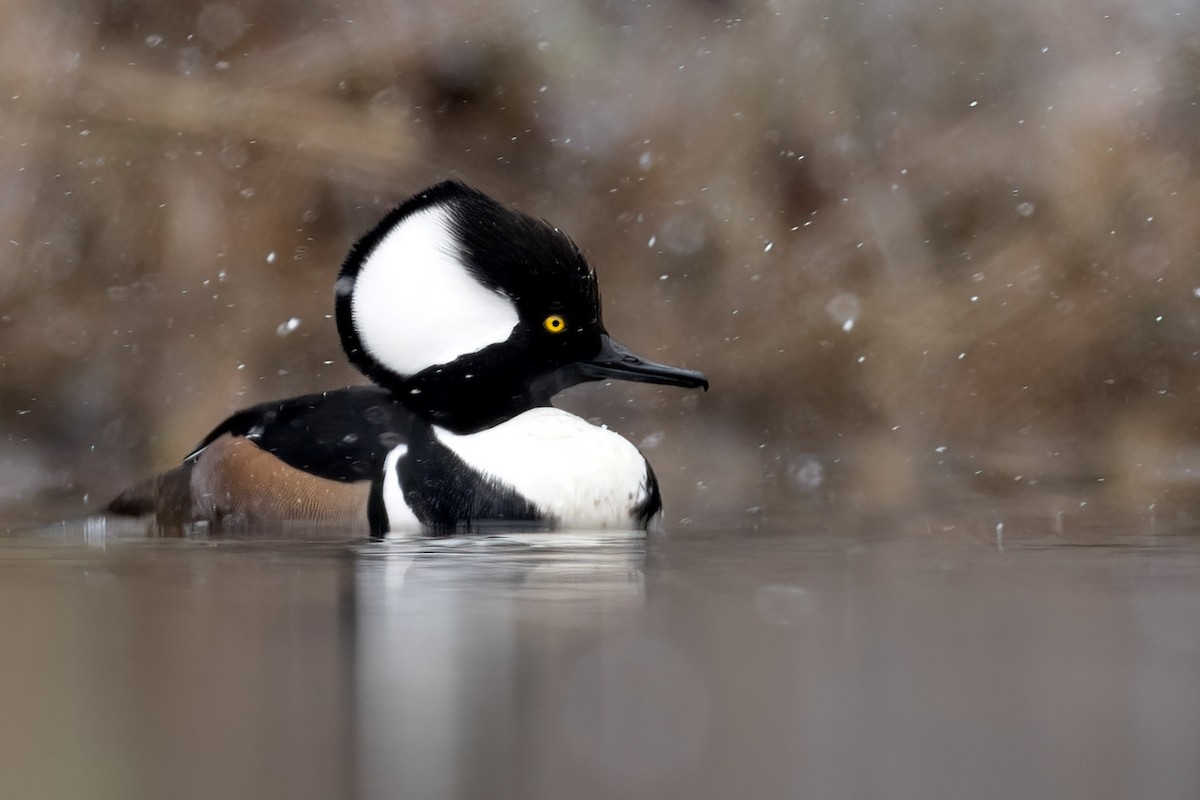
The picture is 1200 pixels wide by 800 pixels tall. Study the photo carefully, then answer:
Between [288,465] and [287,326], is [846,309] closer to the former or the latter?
[287,326]

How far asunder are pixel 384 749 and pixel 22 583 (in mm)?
1508

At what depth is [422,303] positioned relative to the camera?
3.80 metres

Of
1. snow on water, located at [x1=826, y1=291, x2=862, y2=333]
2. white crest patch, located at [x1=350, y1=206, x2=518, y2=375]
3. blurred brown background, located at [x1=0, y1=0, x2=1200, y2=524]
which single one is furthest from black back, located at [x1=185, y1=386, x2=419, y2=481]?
snow on water, located at [x1=826, y1=291, x2=862, y2=333]

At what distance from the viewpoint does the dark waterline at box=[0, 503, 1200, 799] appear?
1.70 metres

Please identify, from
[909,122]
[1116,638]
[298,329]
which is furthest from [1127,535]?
[298,329]

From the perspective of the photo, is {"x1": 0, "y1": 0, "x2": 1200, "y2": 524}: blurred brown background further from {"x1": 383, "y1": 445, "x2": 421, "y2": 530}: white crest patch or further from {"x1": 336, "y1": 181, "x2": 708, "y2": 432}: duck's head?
{"x1": 383, "y1": 445, "x2": 421, "y2": 530}: white crest patch

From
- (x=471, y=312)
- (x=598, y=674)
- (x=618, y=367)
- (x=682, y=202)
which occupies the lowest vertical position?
(x=598, y=674)

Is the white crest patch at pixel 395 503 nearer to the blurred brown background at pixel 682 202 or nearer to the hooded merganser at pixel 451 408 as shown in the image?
the hooded merganser at pixel 451 408

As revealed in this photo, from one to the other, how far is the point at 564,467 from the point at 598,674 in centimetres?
165

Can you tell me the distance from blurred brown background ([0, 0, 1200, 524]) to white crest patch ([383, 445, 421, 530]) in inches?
79.6

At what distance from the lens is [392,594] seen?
2.73m

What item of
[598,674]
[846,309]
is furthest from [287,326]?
[598,674]

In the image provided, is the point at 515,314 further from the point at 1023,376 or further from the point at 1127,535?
the point at 1023,376

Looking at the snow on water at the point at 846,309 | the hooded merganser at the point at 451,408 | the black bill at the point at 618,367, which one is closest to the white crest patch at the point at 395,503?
the hooded merganser at the point at 451,408
